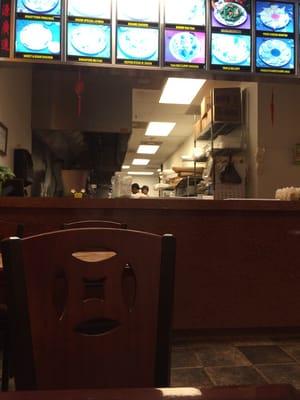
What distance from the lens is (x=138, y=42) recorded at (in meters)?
2.79

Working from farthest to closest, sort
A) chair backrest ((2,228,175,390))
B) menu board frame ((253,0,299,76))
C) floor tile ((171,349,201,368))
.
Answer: menu board frame ((253,0,299,76))
floor tile ((171,349,201,368))
chair backrest ((2,228,175,390))

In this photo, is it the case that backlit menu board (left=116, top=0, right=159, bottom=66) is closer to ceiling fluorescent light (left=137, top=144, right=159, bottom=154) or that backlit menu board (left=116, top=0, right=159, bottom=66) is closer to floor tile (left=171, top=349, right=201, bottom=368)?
floor tile (left=171, top=349, right=201, bottom=368)

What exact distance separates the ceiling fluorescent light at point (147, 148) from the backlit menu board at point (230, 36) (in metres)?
6.85

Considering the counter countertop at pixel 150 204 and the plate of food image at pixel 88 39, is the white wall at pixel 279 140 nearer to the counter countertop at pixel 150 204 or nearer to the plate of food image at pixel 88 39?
the counter countertop at pixel 150 204

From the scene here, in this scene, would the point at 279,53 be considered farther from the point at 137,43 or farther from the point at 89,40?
the point at 89,40

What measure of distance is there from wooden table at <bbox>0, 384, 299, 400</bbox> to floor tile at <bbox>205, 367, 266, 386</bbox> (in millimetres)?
1595

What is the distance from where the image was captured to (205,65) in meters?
2.87

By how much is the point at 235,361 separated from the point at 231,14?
7.94 ft

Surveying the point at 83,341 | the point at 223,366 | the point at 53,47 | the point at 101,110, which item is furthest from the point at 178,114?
the point at 83,341

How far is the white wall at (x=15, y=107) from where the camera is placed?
12.4ft

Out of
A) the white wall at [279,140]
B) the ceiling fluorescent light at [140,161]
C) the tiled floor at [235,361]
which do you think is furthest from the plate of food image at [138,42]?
the ceiling fluorescent light at [140,161]

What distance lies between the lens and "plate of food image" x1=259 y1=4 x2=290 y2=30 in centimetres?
297

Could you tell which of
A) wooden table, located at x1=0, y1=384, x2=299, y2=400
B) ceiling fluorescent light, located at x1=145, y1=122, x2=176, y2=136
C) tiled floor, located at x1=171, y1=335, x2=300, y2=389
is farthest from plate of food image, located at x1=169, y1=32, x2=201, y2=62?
ceiling fluorescent light, located at x1=145, y1=122, x2=176, y2=136

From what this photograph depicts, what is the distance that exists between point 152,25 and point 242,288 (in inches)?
77.7
